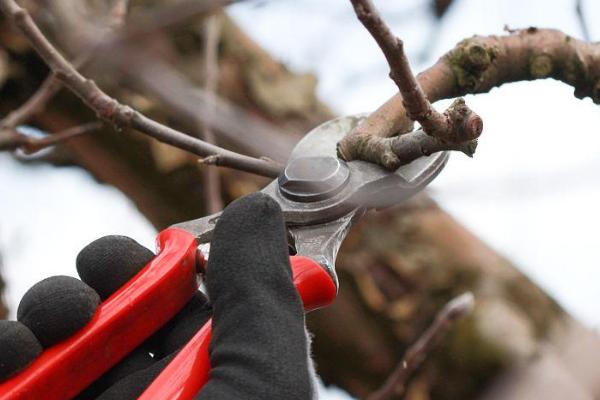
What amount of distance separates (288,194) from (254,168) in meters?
0.12

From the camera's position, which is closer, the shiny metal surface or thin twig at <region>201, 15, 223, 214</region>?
the shiny metal surface

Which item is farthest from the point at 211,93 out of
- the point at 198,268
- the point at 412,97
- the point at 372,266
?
the point at 412,97

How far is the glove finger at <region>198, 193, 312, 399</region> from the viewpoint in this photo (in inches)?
32.9

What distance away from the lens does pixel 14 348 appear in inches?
34.8

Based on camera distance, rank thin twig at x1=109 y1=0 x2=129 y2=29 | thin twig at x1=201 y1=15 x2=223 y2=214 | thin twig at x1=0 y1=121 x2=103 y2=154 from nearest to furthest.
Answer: thin twig at x1=109 y1=0 x2=129 y2=29 < thin twig at x1=0 y1=121 x2=103 y2=154 < thin twig at x1=201 y1=15 x2=223 y2=214

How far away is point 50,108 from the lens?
2057 millimetres

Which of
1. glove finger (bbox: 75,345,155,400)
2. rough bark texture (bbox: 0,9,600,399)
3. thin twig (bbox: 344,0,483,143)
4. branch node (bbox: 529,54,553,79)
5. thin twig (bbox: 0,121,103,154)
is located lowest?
rough bark texture (bbox: 0,9,600,399)

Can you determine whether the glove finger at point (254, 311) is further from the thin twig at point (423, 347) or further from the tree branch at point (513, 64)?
the thin twig at point (423, 347)

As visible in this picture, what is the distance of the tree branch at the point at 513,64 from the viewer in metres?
1.17

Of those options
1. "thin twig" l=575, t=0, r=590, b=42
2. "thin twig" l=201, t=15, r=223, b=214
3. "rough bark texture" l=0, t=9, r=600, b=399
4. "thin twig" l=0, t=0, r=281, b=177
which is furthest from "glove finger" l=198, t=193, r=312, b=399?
"rough bark texture" l=0, t=9, r=600, b=399

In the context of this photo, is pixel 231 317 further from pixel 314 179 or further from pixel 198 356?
pixel 314 179

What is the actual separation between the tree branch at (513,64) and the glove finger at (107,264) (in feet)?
1.15

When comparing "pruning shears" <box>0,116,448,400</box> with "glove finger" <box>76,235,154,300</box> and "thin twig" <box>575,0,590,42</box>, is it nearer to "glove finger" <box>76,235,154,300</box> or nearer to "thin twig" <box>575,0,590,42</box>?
"glove finger" <box>76,235,154,300</box>

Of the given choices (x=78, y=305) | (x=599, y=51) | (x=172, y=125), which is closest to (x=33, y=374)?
(x=78, y=305)
